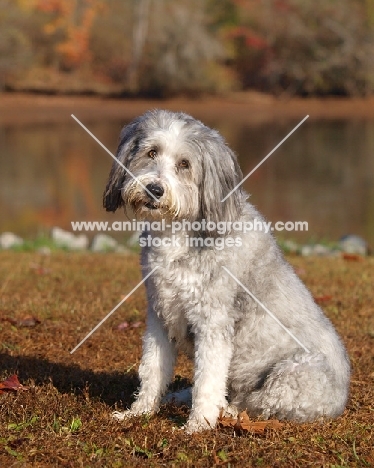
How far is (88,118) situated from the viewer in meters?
45.4

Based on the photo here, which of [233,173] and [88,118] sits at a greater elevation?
[233,173]

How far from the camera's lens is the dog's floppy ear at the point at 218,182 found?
5488mm

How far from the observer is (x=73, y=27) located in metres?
55.1

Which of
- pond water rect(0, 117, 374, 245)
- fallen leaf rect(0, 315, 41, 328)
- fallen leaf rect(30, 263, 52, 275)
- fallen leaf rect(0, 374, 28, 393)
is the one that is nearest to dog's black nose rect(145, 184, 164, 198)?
fallen leaf rect(0, 374, 28, 393)

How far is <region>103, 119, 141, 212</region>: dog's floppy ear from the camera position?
5625mm

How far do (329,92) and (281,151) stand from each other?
22.3 meters

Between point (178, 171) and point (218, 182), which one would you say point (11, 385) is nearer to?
point (178, 171)

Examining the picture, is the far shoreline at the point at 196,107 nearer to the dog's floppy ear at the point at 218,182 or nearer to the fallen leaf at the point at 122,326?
the fallen leaf at the point at 122,326

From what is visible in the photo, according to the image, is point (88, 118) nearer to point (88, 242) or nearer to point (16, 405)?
point (88, 242)

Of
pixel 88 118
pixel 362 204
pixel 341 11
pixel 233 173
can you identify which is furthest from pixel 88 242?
pixel 341 11

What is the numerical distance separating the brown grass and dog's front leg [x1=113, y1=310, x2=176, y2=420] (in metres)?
0.13

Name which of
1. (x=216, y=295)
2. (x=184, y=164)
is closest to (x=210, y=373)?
(x=216, y=295)

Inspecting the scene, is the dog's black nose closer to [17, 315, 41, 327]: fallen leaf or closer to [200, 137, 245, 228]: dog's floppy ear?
[200, 137, 245, 228]: dog's floppy ear

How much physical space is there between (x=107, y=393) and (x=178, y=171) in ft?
6.41
